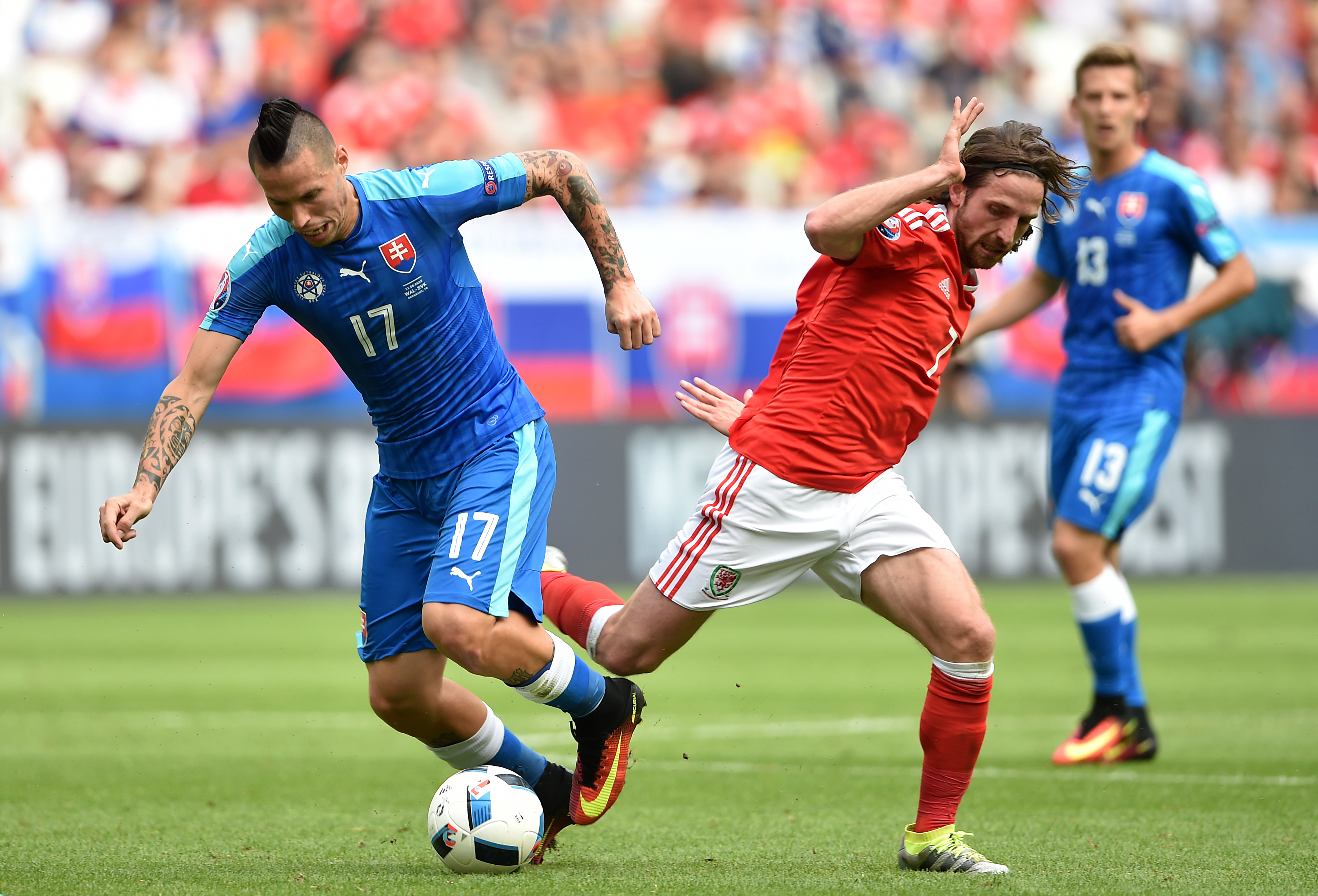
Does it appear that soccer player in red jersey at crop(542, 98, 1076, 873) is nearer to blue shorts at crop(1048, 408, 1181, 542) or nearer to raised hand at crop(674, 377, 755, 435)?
raised hand at crop(674, 377, 755, 435)

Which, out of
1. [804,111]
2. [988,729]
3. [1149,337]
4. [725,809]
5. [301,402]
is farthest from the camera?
[804,111]

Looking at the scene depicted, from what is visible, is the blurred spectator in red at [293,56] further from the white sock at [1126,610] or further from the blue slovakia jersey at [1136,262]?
the white sock at [1126,610]

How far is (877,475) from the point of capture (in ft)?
16.6

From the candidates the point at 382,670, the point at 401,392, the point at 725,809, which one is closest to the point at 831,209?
the point at 401,392

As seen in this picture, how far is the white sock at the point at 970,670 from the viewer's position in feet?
15.8

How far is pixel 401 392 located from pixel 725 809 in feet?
6.73

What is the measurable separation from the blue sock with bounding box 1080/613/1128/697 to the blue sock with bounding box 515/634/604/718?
9.51ft

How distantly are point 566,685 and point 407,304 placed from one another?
1.25 meters

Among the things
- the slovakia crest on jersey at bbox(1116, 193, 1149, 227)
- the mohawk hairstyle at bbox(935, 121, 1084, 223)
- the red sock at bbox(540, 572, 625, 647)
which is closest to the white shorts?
the red sock at bbox(540, 572, 625, 647)

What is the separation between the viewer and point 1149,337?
23.2 feet

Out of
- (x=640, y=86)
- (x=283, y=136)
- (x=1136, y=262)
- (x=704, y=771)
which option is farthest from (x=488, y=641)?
(x=640, y=86)

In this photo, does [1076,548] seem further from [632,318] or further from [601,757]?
[632,318]

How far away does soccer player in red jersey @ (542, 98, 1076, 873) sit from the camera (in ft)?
15.8

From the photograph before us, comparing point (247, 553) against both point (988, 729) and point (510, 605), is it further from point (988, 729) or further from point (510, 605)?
point (510, 605)
